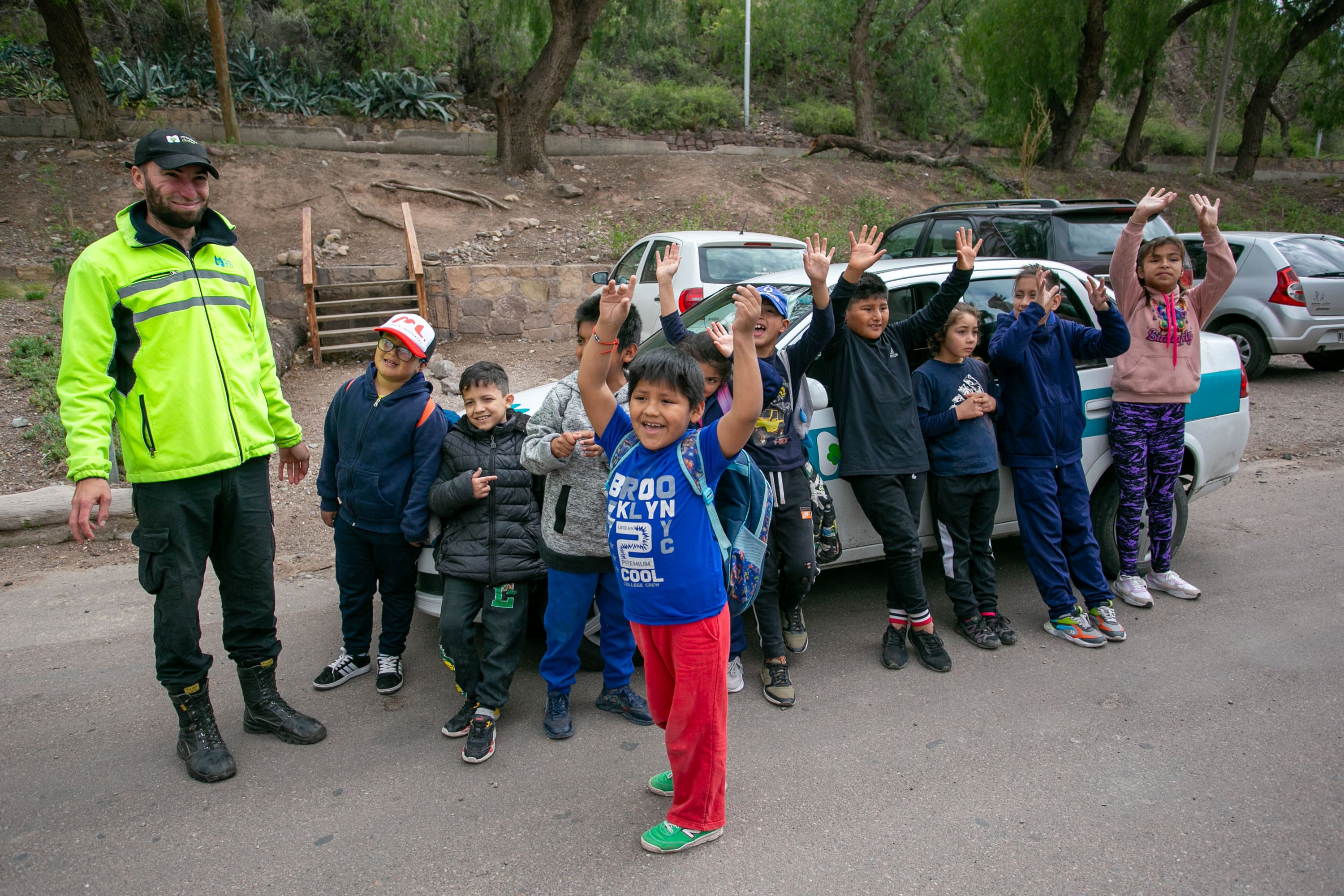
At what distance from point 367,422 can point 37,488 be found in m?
3.53

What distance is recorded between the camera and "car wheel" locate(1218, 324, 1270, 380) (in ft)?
33.6

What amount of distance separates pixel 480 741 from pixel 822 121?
2578cm

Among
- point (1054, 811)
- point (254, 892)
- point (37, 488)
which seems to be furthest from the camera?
point (37, 488)

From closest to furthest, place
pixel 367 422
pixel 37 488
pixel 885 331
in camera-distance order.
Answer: pixel 367 422, pixel 885 331, pixel 37 488

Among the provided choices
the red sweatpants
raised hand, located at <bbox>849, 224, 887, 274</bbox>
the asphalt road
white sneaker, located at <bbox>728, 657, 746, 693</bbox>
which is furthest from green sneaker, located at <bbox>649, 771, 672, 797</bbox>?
raised hand, located at <bbox>849, 224, 887, 274</bbox>

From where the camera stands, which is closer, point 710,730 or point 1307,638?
point 710,730

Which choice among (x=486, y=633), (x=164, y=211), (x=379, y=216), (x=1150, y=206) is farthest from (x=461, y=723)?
(x=379, y=216)

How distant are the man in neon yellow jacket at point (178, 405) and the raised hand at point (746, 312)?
1.94 metres

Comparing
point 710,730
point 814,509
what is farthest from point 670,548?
point 814,509

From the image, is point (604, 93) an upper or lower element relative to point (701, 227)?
upper

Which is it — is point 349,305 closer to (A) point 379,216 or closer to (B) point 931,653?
(A) point 379,216

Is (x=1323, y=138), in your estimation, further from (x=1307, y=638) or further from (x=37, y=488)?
(x=37, y=488)

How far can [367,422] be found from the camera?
362cm

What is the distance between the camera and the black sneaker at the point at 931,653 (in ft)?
13.0
